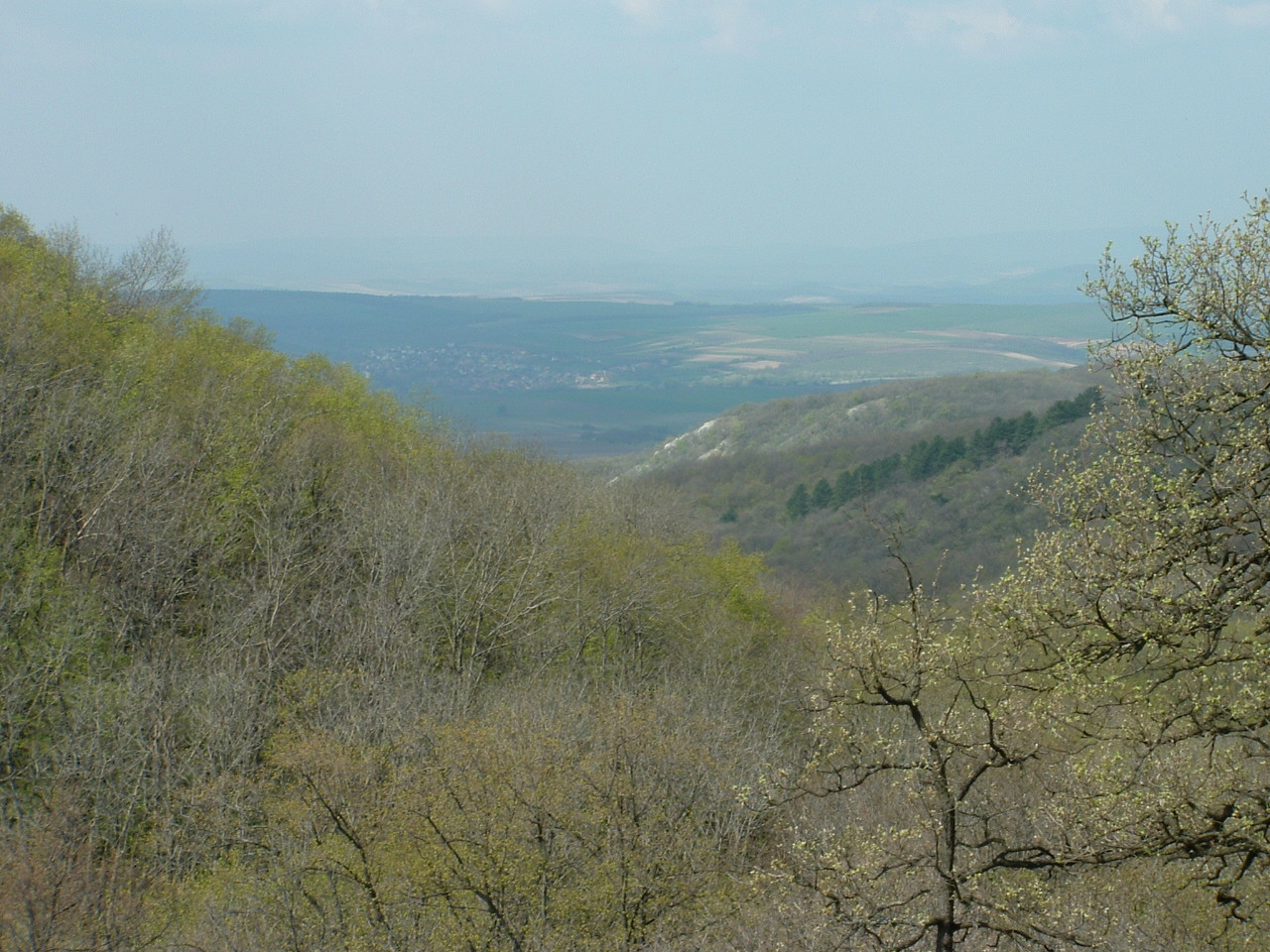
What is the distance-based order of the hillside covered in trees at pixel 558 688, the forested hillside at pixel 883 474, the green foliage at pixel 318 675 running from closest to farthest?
the hillside covered in trees at pixel 558 688 → the green foliage at pixel 318 675 → the forested hillside at pixel 883 474

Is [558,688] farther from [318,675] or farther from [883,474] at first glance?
[883,474]

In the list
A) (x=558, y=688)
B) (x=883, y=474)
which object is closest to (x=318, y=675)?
(x=558, y=688)

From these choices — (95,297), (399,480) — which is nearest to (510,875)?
(399,480)

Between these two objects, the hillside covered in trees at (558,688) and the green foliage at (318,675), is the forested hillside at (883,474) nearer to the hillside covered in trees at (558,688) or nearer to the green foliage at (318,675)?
the green foliage at (318,675)

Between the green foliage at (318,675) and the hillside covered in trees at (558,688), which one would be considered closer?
the hillside covered in trees at (558,688)

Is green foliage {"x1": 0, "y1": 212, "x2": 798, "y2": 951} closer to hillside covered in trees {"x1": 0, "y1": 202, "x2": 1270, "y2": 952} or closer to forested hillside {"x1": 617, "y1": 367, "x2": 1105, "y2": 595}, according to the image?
hillside covered in trees {"x1": 0, "y1": 202, "x2": 1270, "y2": 952}

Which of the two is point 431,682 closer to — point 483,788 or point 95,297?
point 483,788

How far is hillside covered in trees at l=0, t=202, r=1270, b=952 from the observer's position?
10.5m

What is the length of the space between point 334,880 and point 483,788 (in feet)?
9.60

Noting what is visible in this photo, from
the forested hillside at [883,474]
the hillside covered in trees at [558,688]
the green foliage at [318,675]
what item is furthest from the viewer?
the forested hillside at [883,474]

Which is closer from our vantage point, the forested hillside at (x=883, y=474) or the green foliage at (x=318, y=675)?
the green foliage at (x=318, y=675)

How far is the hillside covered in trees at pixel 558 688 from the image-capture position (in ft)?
34.4

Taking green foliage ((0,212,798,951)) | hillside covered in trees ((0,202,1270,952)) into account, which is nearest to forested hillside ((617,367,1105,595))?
green foliage ((0,212,798,951))

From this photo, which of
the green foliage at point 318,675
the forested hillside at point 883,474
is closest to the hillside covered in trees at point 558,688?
the green foliage at point 318,675
